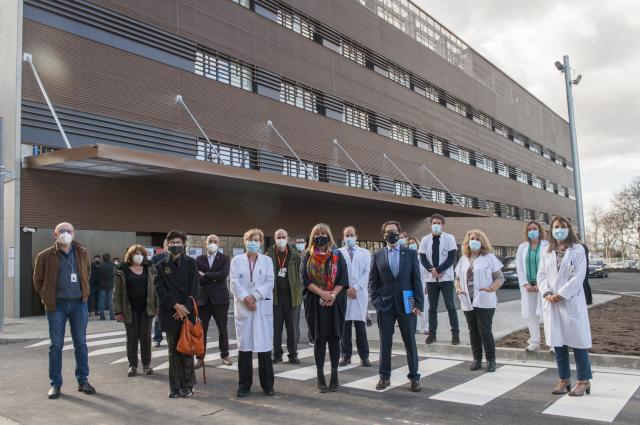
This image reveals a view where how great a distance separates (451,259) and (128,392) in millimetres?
5563

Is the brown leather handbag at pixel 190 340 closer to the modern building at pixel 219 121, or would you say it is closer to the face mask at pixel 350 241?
the face mask at pixel 350 241

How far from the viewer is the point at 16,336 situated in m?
12.3

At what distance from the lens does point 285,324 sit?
892 centimetres

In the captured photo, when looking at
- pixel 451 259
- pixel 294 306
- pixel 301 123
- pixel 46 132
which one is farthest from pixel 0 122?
pixel 301 123

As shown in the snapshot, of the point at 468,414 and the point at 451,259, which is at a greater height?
the point at 451,259

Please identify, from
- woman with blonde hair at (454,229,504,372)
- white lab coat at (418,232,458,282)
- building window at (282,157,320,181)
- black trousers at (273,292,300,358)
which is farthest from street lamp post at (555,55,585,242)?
black trousers at (273,292,300,358)

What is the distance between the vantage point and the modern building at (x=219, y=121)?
1709cm

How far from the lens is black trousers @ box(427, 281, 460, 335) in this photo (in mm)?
9414

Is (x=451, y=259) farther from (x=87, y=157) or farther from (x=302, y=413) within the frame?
(x=87, y=157)

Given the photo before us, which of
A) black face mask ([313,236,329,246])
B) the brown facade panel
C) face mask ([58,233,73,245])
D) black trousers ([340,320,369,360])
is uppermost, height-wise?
the brown facade panel

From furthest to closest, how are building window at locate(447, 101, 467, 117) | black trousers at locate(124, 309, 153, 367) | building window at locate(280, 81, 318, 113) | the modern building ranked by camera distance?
building window at locate(447, 101, 467, 117) < building window at locate(280, 81, 318, 113) < the modern building < black trousers at locate(124, 309, 153, 367)

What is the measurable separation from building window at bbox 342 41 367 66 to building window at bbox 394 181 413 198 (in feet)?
24.5

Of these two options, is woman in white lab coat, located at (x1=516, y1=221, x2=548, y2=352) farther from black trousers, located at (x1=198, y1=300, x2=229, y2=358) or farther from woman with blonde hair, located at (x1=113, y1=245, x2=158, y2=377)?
woman with blonde hair, located at (x1=113, y1=245, x2=158, y2=377)

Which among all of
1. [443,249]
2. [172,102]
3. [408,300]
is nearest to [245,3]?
[172,102]
